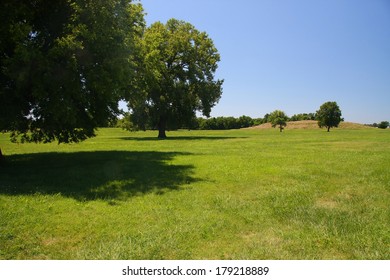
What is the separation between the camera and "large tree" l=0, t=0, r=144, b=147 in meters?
13.0

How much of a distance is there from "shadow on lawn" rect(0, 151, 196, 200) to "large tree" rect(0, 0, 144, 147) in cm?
236

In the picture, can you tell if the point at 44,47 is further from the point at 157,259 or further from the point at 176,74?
the point at 176,74

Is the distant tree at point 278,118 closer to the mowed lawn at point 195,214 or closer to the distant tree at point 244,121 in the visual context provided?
the distant tree at point 244,121

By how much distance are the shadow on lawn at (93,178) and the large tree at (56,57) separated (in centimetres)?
236

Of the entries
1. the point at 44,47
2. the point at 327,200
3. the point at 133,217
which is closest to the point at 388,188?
the point at 327,200

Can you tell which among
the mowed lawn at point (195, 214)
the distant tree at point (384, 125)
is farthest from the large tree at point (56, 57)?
the distant tree at point (384, 125)

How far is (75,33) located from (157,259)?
39.3 ft

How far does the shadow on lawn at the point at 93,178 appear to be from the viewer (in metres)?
10.3

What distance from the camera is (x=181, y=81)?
47938mm

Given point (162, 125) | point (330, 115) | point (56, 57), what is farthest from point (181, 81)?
point (330, 115)

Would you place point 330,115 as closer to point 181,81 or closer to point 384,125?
point 384,125

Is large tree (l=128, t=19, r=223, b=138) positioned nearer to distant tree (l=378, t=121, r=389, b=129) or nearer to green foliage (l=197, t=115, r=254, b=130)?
green foliage (l=197, t=115, r=254, b=130)

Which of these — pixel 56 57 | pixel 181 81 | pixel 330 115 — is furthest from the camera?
pixel 330 115

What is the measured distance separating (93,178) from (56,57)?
5697mm
